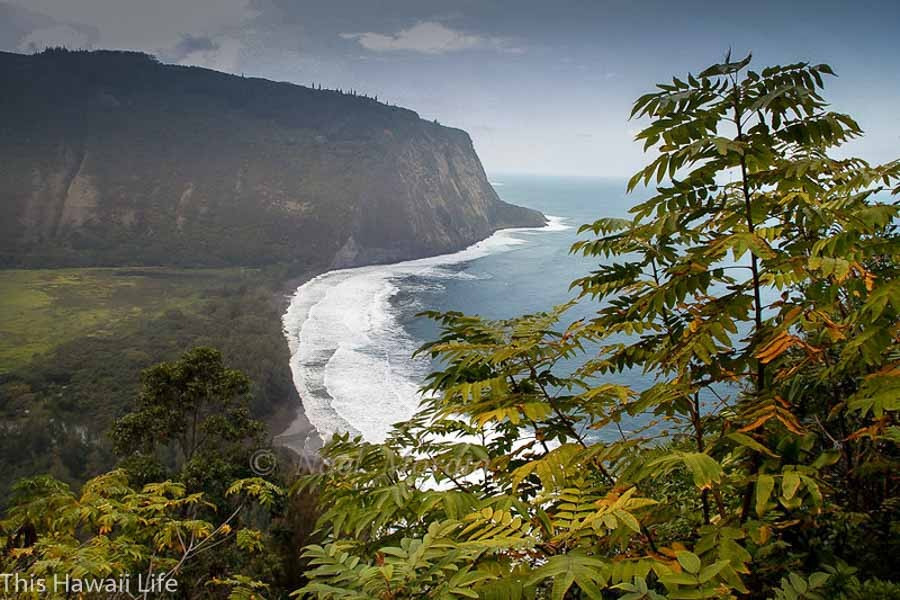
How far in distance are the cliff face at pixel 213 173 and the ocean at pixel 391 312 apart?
11.7 m

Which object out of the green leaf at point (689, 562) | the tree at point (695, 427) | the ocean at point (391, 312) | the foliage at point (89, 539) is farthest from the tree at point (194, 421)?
the green leaf at point (689, 562)

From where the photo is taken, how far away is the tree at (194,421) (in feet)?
42.3

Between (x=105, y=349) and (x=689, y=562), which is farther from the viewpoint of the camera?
(x=105, y=349)

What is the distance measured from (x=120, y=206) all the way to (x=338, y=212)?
3136cm

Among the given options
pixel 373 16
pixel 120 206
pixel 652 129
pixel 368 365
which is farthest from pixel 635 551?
pixel 120 206

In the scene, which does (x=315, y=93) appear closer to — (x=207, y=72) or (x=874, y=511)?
(x=207, y=72)

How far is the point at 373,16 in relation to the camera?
68.9 metres

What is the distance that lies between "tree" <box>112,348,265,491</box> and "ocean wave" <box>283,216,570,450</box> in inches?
190

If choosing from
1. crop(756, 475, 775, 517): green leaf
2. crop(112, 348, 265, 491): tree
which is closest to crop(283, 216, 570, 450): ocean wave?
crop(112, 348, 265, 491): tree

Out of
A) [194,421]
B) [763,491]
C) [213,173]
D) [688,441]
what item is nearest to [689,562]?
[763,491]

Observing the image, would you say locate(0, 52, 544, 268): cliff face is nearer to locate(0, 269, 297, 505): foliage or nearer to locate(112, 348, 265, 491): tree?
locate(0, 269, 297, 505): foliage

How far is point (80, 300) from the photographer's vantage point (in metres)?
51.5

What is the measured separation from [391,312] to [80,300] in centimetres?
2993

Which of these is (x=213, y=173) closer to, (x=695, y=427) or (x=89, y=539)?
(x=89, y=539)
